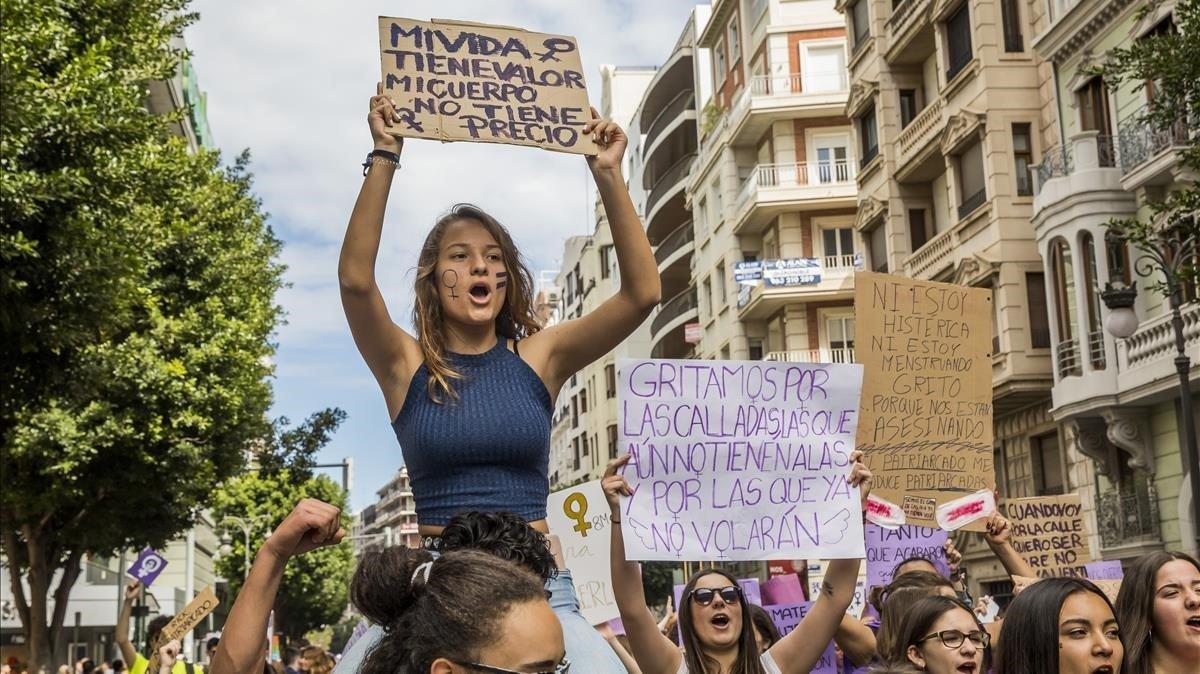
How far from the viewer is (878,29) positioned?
112 ft

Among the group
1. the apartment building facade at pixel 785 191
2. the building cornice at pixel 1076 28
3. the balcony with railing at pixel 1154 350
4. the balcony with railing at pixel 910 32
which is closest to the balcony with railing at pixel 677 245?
the apartment building facade at pixel 785 191

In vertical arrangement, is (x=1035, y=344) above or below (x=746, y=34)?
below

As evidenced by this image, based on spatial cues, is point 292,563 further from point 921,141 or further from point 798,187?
point 921,141

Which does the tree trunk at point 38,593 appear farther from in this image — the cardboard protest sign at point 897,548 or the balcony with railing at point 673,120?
the balcony with railing at point 673,120

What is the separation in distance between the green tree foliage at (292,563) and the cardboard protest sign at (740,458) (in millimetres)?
57822

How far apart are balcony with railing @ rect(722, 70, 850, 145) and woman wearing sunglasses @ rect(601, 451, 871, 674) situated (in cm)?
3877

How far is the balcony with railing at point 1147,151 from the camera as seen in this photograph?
22.2m

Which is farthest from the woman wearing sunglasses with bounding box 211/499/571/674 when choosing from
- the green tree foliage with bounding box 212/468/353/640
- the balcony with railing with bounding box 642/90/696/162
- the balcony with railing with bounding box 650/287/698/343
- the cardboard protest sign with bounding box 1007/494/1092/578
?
the green tree foliage with bounding box 212/468/353/640

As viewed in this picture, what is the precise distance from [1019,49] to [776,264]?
14.7m

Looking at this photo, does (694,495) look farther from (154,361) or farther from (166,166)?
(154,361)

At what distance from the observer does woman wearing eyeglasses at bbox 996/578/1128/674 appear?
4469 millimetres

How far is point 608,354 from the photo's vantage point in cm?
7069

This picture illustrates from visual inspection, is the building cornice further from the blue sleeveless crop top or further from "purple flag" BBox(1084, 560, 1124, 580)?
the blue sleeveless crop top

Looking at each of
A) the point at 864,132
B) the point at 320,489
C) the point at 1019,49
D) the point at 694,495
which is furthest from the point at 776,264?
the point at 320,489
